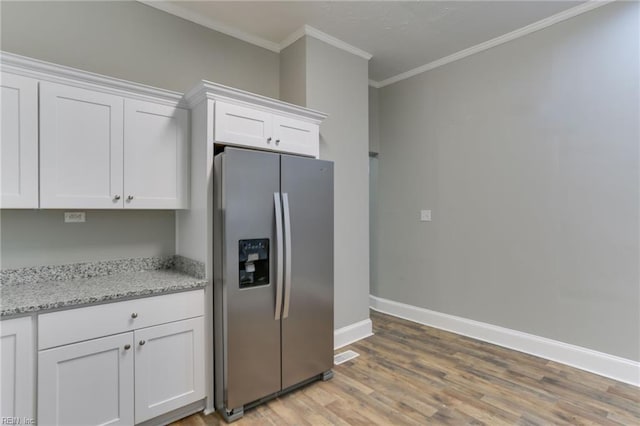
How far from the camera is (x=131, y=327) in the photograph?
1882 mm

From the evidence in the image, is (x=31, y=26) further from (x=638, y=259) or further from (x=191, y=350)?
(x=638, y=259)

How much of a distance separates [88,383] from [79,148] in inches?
53.7

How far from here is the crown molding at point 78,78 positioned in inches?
69.4

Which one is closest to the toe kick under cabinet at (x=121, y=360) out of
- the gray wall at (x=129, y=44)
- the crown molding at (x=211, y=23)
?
the gray wall at (x=129, y=44)

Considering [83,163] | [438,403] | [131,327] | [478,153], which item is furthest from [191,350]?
[478,153]

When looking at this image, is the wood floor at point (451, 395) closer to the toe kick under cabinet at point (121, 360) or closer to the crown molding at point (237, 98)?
the toe kick under cabinet at point (121, 360)

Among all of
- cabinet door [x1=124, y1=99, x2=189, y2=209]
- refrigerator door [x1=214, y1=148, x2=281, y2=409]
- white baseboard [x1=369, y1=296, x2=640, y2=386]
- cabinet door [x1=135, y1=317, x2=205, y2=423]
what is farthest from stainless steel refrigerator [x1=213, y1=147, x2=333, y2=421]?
white baseboard [x1=369, y1=296, x2=640, y2=386]

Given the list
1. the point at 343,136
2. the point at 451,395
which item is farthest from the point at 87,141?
the point at 451,395

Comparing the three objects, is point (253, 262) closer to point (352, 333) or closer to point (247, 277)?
point (247, 277)

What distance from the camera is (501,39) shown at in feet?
10.3

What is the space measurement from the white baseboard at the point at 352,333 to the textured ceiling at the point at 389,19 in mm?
2876

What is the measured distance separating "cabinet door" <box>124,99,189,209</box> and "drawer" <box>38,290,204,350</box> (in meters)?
0.66

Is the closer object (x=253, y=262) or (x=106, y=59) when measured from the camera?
(x=253, y=262)

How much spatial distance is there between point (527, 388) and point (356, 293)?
1589mm
